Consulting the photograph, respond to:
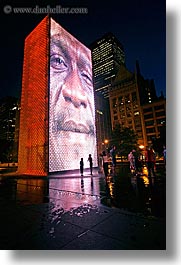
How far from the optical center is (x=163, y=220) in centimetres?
256

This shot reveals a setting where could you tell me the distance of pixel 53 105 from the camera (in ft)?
36.8

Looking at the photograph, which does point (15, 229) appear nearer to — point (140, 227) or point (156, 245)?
point (140, 227)

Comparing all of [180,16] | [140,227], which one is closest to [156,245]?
[140,227]

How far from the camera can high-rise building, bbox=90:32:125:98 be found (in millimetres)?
127125

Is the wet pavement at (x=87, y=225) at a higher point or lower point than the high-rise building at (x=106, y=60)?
lower

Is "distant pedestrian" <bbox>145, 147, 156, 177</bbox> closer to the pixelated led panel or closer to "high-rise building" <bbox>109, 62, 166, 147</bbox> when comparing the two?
the pixelated led panel

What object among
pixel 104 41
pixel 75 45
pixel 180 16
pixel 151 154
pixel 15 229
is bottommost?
pixel 15 229

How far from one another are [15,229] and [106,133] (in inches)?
3265

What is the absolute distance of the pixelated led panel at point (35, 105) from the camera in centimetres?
1123

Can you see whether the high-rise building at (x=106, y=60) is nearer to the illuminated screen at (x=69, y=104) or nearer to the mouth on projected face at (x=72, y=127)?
the illuminated screen at (x=69, y=104)

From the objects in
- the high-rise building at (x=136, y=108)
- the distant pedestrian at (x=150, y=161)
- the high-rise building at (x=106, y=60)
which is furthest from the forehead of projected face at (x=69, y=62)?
the high-rise building at (x=106, y=60)

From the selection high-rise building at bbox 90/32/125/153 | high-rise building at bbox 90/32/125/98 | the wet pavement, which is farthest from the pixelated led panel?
high-rise building at bbox 90/32/125/98

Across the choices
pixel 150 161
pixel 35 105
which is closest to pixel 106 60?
pixel 35 105

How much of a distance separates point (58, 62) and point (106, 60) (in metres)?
132
